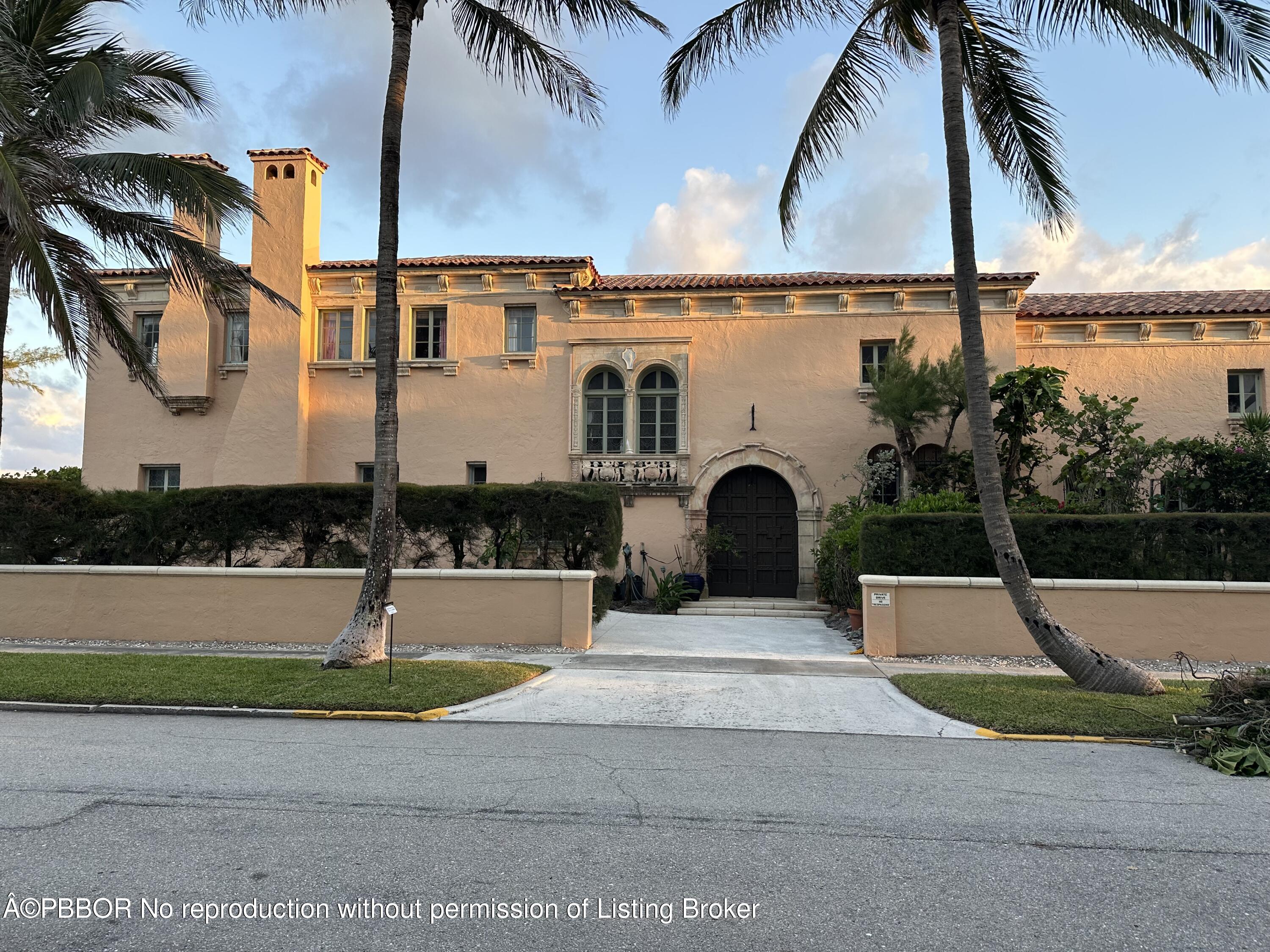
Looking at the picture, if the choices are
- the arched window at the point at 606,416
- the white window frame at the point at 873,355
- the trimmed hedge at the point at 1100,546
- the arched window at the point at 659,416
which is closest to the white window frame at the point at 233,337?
the arched window at the point at 606,416

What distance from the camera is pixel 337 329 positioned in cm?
2094

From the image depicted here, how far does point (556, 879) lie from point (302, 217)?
1934 centimetres

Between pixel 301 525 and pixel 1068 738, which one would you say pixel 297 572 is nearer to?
pixel 301 525

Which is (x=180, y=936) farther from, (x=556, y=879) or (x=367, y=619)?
(x=367, y=619)

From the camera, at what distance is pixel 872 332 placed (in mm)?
19469

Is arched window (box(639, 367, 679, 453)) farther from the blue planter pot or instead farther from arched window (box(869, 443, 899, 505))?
arched window (box(869, 443, 899, 505))

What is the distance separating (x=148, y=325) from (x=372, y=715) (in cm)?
1686

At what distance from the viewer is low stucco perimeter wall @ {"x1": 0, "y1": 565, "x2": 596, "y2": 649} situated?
42.2ft

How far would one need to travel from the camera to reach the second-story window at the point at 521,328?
20.5 metres

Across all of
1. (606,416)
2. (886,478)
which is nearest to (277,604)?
(606,416)

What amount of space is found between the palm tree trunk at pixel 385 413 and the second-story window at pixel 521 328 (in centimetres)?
935

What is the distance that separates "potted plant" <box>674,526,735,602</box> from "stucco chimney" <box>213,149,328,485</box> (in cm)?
896

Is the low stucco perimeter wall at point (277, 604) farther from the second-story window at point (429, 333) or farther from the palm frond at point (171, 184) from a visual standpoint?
the second-story window at point (429, 333)

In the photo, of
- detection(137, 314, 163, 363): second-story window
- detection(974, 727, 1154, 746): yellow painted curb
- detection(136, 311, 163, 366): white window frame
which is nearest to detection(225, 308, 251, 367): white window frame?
detection(136, 311, 163, 366): white window frame
